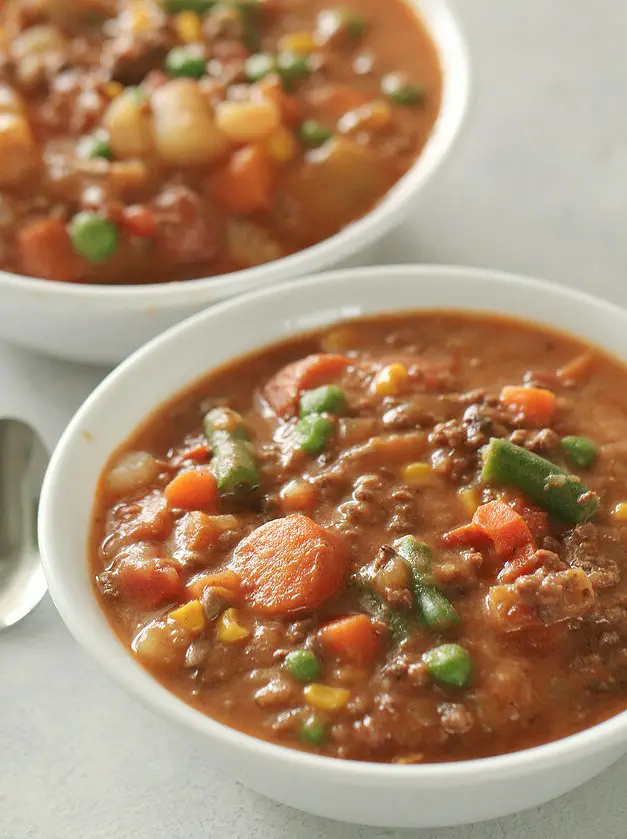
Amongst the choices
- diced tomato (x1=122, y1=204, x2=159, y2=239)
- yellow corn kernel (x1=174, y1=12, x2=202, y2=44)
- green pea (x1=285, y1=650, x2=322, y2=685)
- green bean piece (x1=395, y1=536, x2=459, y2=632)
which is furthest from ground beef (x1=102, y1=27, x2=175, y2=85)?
green pea (x1=285, y1=650, x2=322, y2=685)

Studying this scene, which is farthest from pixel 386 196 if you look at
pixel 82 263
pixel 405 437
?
pixel 405 437

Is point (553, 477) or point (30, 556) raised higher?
point (553, 477)

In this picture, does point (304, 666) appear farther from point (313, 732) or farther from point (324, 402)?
point (324, 402)

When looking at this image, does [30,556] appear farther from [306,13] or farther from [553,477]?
[306,13]

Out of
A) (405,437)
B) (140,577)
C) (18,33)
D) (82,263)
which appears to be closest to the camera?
(140,577)

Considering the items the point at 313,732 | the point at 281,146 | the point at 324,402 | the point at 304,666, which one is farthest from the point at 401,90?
the point at 313,732
